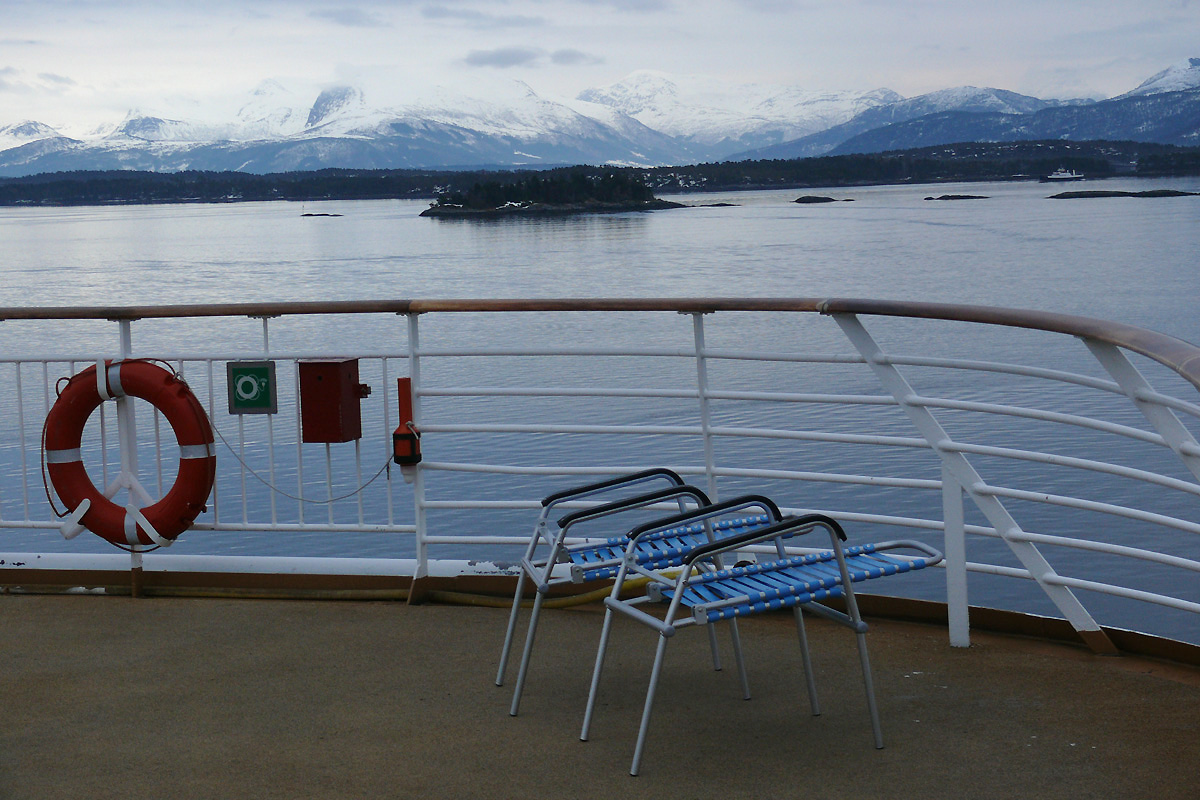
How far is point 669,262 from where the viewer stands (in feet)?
145

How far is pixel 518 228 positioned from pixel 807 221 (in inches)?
668

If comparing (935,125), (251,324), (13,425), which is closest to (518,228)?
(251,324)

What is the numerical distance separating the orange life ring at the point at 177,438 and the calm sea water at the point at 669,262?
257 inches

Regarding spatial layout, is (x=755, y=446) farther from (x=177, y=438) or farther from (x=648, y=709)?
(x=648, y=709)

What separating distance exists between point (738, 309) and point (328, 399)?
1219 millimetres

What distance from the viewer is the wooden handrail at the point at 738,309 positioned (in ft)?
7.23

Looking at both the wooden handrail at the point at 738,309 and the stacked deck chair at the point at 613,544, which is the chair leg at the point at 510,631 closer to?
the stacked deck chair at the point at 613,544

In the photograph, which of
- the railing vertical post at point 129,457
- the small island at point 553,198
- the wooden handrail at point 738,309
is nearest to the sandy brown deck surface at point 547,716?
the railing vertical post at point 129,457

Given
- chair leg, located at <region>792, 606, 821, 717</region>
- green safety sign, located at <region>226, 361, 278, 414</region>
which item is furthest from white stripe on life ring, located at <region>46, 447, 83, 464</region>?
chair leg, located at <region>792, 606, 821, 717</region>

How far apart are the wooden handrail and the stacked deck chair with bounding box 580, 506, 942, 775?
0.52 metres

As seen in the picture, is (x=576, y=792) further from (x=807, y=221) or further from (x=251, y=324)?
(x=807, y=221)

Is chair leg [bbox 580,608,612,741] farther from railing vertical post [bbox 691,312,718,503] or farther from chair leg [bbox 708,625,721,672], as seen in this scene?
railing vertical post [bbox 691,312,718,503]

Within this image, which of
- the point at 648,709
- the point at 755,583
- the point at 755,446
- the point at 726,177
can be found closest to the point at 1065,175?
the point at 726,177

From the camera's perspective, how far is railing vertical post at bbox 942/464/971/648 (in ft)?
9.66
